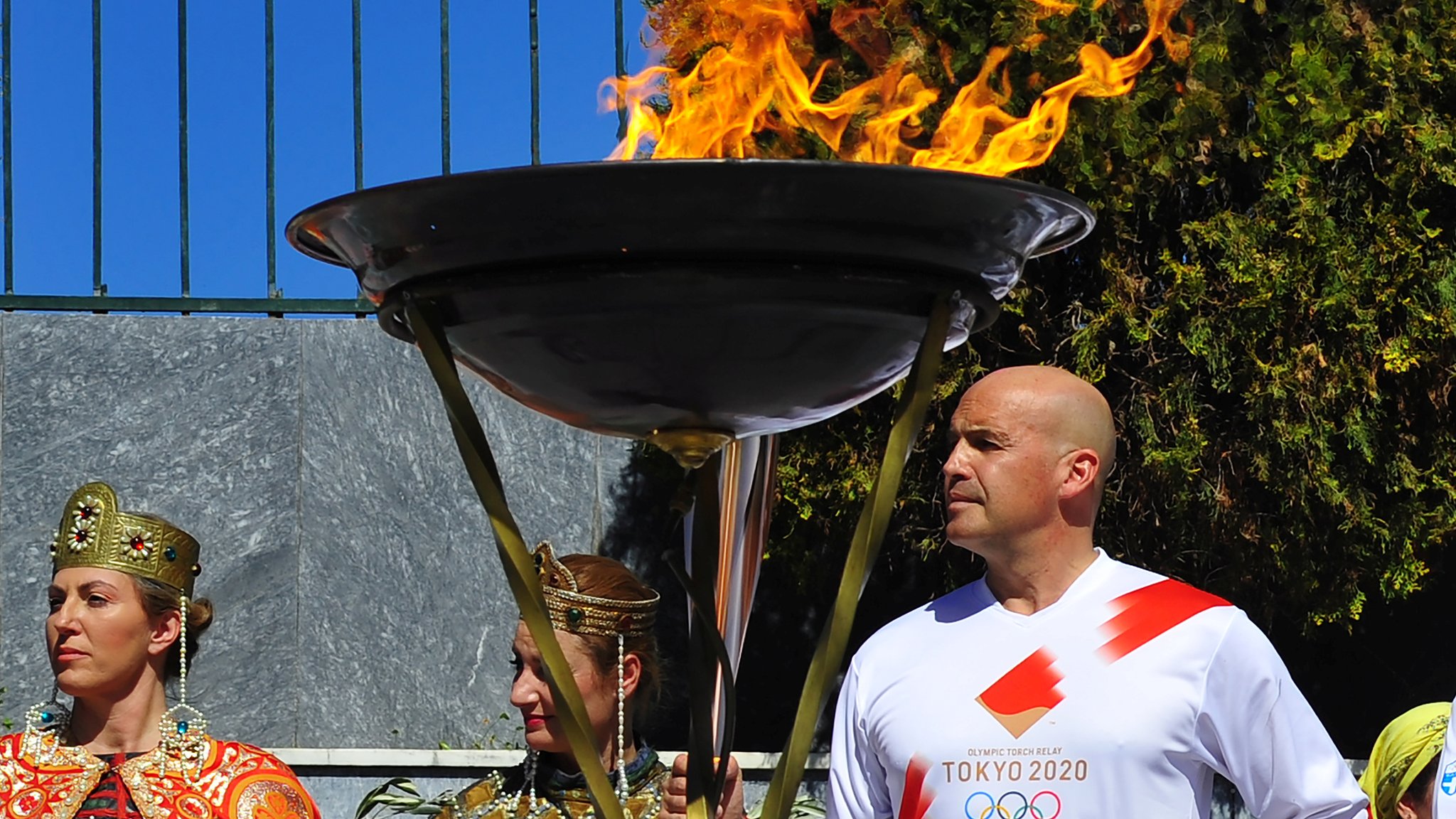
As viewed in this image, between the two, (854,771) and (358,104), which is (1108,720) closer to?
(854,771)

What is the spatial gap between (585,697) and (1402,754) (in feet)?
6.49

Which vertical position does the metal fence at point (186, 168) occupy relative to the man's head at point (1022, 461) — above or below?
above

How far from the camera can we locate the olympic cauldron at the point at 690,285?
74.3 inches

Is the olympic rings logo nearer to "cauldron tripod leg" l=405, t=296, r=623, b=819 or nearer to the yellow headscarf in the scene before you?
"cauldron tripod leg" l=405, t=296, r=623, b=819

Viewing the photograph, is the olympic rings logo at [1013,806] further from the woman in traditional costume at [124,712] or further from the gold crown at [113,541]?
the gold crown at [113,541]

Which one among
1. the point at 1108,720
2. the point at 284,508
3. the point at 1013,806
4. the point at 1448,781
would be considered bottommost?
the point at 1448,781

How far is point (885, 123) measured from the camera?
257 cm

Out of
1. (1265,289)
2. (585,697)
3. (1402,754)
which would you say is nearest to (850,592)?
(585,697)

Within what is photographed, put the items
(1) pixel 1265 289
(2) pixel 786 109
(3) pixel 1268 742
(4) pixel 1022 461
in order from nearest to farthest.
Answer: (2) pixel 786 109 < (3) pixel 1268 742 < (4) pixel 1022 461 < (1) pixel 1265 289

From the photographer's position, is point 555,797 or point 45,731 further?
point 555,797

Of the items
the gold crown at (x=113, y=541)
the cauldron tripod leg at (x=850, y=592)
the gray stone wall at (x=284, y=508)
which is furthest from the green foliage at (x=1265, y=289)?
the cauldron tripod leg at (x=850, y=592)

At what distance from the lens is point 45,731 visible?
403 centimetres

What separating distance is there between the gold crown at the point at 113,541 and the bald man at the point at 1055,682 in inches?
64.1

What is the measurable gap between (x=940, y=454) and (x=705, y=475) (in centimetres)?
382
